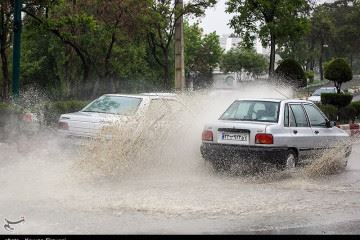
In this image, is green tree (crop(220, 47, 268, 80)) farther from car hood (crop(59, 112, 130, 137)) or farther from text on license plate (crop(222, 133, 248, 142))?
text on license plate (crop(222, 133, 248, 142))

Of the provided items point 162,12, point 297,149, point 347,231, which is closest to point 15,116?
point 297,149

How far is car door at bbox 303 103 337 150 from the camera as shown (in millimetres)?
11469

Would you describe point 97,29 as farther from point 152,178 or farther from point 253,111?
point 152,178

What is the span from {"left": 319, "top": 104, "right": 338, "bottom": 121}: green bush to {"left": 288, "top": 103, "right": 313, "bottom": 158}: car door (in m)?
11.5

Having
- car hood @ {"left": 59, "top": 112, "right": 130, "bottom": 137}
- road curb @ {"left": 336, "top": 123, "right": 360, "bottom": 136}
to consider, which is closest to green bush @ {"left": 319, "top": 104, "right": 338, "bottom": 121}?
road curb @ {"left": 336, "top": 123, "right": 360, "bottom": 136}

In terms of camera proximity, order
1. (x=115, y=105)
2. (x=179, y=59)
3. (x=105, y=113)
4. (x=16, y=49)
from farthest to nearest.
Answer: (x=179, y=59), (x=16, y=49), (x=115, y=105), (x=105, y=113)

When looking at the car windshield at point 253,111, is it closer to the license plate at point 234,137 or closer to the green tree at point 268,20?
the license plate at point 234,137

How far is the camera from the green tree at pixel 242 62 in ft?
256

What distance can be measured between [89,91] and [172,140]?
1657 cm

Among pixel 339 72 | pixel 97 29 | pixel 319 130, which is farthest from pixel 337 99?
pixel 319 130

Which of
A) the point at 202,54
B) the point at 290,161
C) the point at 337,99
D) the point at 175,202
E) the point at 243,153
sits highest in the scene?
the point at 202,54

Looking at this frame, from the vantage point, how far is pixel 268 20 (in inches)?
1003

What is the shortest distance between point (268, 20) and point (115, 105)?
14260 millimetres

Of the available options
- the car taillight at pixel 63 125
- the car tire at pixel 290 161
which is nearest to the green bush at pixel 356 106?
the car tire at pixel 290 161
